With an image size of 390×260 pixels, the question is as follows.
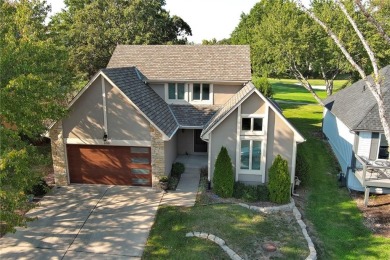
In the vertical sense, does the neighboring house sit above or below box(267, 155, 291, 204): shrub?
above

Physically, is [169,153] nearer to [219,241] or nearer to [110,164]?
[110,164]

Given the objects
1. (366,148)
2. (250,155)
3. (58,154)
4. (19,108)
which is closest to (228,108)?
(250,155)

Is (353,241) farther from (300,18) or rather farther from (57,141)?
(300,18)

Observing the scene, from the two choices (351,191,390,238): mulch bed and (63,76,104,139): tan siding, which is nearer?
(351,191,390,238): mulch bed

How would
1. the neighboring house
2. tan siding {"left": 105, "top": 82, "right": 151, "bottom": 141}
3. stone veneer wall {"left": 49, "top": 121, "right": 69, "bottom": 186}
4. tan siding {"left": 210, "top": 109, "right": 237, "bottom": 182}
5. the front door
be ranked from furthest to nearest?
→ the front door < stone veneer wall {"left": 49, "top": 121, "right": 69, "bottom": 186} < tan siding {"left": 210, "top": 109, "right": 237, "bottom": 182} < tan siding {"left": 105, "top": 82, "right": 151, "bottom": 141} < the neighboring house

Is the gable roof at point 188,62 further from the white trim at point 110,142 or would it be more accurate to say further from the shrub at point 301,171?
the shrub at point 301,171

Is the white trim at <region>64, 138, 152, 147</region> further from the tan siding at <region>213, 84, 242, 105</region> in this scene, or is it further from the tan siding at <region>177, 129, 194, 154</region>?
Answer: the tan siding at <region>213, 84, 242, 105</region>

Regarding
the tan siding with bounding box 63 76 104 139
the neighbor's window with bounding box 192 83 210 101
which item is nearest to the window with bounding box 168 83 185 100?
the neighbor's window with bounding box 192 83 210 101
